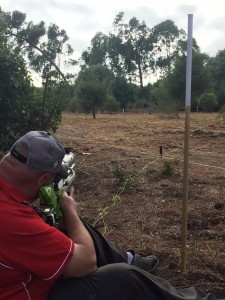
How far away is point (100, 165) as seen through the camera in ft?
22.1

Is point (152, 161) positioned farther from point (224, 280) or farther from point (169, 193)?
point (224, 280)

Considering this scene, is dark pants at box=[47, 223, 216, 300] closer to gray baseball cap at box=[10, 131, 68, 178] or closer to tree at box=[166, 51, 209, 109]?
gray baseball cap at box=[10, 131, 68, 178]

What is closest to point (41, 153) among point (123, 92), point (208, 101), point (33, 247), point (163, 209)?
point (33, 247)

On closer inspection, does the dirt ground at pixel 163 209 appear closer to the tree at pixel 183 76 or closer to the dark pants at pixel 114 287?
the dark pants at pixel 114 287

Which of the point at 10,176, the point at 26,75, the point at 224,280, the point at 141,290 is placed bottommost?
the point at 224,280

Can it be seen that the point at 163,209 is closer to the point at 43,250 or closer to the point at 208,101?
the point at 43,250

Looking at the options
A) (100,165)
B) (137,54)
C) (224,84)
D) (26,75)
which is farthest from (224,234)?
(137,54)

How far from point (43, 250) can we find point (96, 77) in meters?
31.6

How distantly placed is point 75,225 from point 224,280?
1364mm

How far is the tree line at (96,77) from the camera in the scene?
255 inches

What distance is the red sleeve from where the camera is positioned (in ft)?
5.23

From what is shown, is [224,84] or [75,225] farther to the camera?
[224,84]

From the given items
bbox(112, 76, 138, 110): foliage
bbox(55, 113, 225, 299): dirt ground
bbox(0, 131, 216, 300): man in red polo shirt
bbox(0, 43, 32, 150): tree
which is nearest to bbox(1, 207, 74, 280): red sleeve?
bbox(0, 131, 216, 300): man in red polo shirt

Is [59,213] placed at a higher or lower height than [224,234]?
higher
